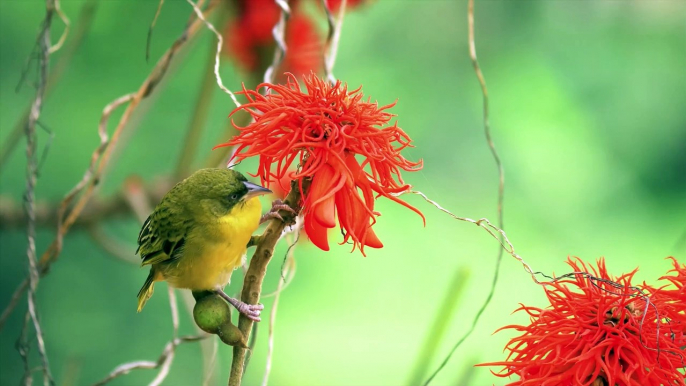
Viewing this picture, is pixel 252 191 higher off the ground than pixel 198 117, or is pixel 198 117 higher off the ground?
pixel 198 117

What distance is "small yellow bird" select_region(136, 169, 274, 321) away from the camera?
1.27 feet

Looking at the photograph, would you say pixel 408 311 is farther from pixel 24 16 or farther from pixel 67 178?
pixel 24 16

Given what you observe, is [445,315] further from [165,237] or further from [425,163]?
[425,163]

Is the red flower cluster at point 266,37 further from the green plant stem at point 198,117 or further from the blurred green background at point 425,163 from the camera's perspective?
the blurred green background at point 425,163

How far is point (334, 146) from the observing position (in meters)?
0.34

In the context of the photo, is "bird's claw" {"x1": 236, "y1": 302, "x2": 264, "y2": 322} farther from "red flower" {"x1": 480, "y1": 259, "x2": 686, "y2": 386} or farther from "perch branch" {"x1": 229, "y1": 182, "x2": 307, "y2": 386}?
"red flower" {"x1": 480, "y1": 259, "x2": 686, "y2": 386}

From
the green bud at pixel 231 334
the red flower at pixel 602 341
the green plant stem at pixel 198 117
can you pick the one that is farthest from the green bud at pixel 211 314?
the green plant stem at pixel 198 117

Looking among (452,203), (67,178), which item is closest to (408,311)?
(452,203)

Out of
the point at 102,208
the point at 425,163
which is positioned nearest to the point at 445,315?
the point at 102,208

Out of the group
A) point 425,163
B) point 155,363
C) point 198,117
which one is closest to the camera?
point 155,363

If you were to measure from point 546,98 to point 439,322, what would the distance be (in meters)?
1.09

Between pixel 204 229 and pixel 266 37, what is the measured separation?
0.52 m

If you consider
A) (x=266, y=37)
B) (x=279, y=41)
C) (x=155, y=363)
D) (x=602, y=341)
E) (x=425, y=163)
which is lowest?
(x=155, y=363)

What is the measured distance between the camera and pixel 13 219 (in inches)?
34.1
